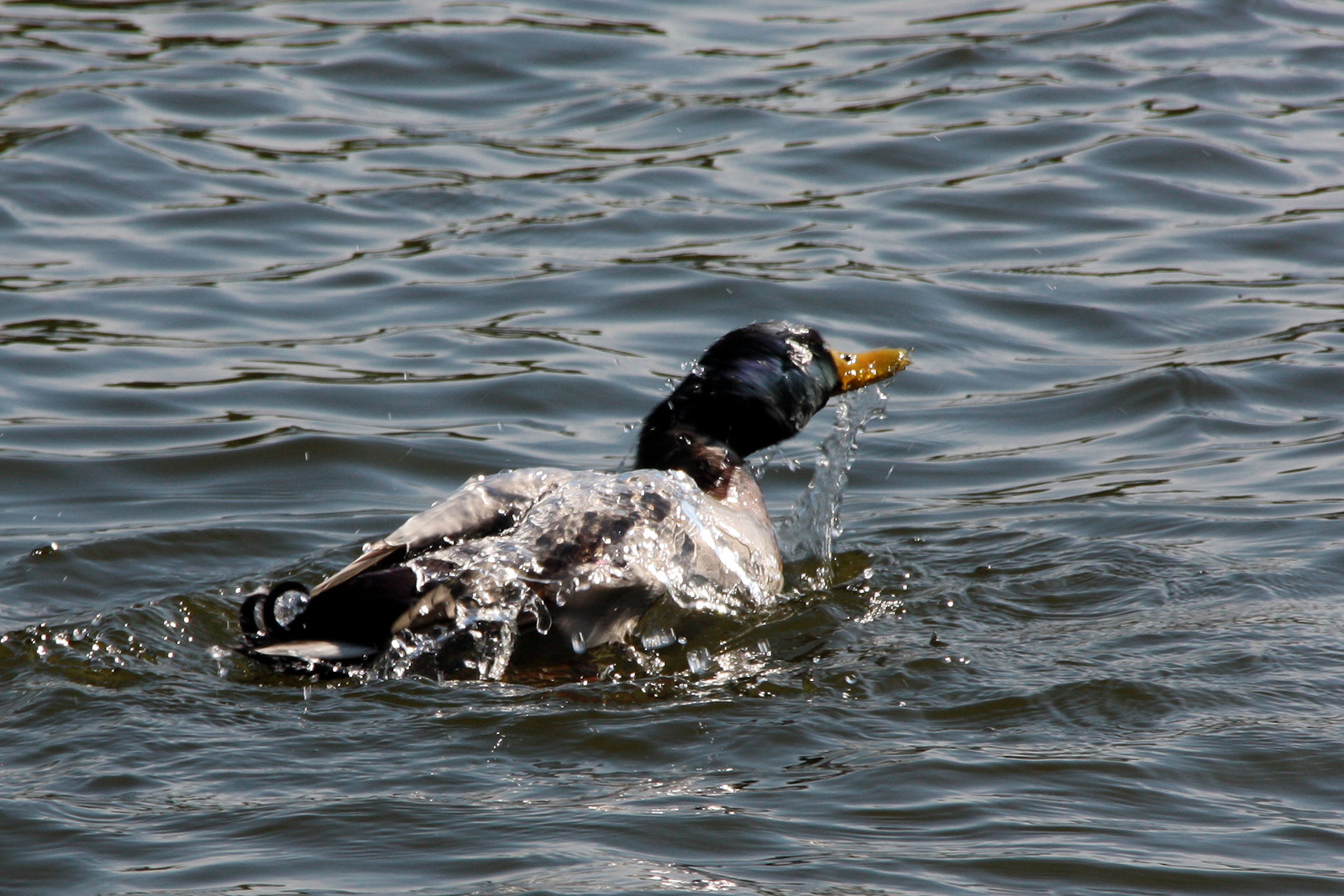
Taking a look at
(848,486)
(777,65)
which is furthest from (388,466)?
(777,65)

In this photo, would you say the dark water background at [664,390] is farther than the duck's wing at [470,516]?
No

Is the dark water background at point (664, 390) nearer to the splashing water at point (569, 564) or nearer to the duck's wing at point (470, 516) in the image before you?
the splashing water at point (569, 564)

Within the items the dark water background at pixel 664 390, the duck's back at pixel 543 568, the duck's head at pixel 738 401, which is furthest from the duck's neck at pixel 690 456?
the dark water background at pixel 664 390

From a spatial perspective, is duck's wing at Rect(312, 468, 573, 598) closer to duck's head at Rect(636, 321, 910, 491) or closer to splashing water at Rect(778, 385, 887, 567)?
duck's head at Rect(636, 321, 910, 491)

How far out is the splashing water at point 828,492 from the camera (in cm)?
616

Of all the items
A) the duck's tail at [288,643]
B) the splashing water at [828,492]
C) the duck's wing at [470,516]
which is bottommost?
the splashing water at [828,492]

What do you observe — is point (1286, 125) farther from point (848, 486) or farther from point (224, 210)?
point (224, 210)

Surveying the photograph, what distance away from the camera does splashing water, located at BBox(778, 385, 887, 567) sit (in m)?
6.16

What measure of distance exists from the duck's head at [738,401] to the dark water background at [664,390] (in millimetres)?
490

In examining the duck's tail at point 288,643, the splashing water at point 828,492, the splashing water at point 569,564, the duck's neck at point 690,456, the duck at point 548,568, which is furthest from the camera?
the splashing water at point 828,492

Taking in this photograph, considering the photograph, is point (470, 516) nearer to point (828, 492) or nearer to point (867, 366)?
point (828, 492)

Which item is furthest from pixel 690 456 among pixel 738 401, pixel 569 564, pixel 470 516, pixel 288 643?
pixel 288 643

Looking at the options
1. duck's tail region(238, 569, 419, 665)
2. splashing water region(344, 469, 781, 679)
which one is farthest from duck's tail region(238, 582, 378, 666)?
splashing water region(344, 469, 781, 679)

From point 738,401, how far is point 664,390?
1639 mm
